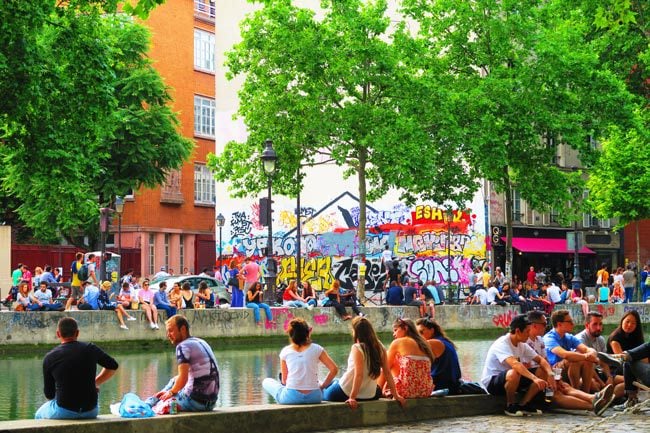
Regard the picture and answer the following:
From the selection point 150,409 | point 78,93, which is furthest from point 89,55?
point 150,409

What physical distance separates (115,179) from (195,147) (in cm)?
740

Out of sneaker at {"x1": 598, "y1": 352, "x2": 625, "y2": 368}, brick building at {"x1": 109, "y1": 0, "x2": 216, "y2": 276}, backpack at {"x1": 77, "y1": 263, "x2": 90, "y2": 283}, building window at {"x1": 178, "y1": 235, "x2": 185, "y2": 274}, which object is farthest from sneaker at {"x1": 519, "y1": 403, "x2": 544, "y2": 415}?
building window at {"x1": 178, "y1": 235, "x2": 185, "y2": 274}

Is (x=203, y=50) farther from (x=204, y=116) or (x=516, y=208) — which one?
(x=516, y=208)

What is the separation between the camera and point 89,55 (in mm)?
27812

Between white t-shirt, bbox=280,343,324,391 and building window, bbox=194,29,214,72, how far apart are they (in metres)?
49.9

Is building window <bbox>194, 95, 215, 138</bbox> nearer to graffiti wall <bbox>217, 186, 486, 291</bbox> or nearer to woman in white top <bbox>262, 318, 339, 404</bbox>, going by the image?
graffiti wall <bbox>217, 186, 486, 291</bbox>

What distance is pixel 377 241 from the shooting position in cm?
5569

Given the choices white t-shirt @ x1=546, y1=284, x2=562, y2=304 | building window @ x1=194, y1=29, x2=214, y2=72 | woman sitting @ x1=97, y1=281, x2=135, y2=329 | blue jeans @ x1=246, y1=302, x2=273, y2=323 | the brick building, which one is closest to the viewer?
woman sitting @ x1=97, y1=281, x2=135, y2=329

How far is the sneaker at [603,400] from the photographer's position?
45.6ft

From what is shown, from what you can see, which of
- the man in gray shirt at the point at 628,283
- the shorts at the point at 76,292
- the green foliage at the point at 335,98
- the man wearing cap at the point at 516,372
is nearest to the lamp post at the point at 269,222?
the shorts at the point at 76,292

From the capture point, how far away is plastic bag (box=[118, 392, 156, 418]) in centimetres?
1118

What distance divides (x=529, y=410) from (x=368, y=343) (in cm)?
249

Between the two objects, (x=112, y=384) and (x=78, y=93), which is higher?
(x=78, y=93)

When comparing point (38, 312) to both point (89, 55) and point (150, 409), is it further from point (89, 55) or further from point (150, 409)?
point (150, 409)
